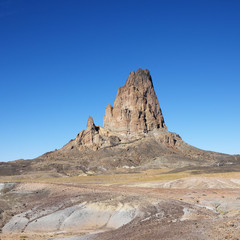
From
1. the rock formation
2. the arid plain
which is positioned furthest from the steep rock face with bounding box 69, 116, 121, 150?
the arid plain

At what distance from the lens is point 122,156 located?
14188 cm

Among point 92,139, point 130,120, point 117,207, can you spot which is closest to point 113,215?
point 117,207

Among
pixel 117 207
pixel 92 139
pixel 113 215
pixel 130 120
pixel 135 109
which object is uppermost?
pixel 135 109

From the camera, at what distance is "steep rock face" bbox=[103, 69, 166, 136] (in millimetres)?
169750

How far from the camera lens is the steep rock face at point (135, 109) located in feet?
557

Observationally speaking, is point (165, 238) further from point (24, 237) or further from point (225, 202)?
point (225, 202)

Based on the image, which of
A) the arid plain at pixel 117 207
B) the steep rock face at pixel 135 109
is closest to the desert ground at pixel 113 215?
the arid plain at pixel 117 207

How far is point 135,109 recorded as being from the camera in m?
173

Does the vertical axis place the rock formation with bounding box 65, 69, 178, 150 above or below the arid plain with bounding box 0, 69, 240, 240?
above

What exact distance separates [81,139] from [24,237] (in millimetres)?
131906

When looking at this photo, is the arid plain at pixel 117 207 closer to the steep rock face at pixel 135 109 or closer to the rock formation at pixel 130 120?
the rock formation at pixel 130 120

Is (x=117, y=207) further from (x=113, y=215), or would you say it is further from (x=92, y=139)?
(x=92, y=139)

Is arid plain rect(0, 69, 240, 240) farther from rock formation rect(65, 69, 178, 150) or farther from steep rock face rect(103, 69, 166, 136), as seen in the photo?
steep rock face rect(103, 69, 166, 136)

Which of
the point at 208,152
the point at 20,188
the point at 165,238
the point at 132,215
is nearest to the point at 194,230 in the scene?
the point at 165,238
